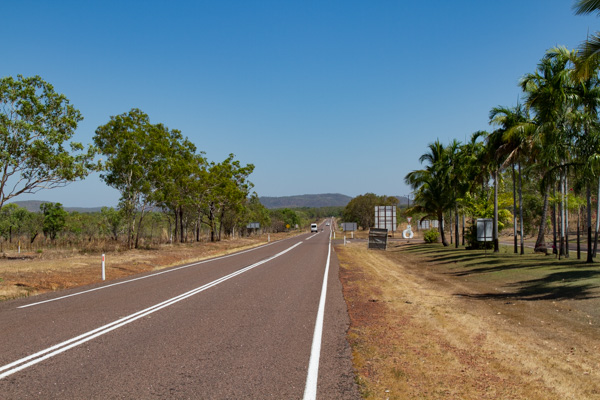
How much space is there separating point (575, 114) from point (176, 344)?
1599cm

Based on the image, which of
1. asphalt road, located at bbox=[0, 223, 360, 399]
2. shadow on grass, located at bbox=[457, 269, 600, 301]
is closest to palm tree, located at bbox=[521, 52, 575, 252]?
shadow on grass, located at bbox=[457, 269, 600, 301]

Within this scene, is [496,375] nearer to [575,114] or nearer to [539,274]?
[539,274]

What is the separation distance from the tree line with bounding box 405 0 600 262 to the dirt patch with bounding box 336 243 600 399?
6171 mm

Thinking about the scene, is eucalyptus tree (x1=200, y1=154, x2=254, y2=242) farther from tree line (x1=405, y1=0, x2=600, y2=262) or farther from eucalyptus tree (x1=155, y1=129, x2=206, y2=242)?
tree line (x1=405, y1=0, x2=600, y2=262)

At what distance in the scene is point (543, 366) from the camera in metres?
5.99

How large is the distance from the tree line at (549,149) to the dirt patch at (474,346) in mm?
6171

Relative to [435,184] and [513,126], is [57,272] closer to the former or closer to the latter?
[513,126]

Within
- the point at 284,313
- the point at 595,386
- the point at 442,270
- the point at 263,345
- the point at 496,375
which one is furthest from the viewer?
the point at 442,270

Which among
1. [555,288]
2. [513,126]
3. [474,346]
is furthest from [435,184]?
[474,346]

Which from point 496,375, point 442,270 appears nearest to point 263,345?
point 496,375

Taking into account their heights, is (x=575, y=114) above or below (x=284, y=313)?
above

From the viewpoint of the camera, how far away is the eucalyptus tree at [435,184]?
39375 millimetres

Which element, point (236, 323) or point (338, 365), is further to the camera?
point (236, 323)

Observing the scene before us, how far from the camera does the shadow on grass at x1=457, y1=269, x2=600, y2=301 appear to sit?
1172cm
